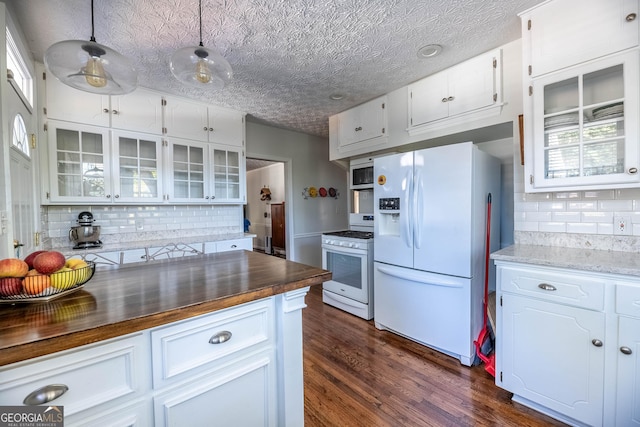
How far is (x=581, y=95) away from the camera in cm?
166

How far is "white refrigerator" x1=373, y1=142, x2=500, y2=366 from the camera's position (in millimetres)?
2084

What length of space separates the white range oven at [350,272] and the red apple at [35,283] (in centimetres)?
244

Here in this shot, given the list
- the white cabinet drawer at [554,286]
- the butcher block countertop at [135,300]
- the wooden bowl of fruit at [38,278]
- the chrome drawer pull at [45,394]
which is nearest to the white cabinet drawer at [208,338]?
the butcher block countertop at [135,300]

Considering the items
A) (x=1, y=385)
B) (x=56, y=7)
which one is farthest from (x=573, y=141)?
(x=56, y=7)

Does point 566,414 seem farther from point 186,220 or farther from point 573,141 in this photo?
point 186,220

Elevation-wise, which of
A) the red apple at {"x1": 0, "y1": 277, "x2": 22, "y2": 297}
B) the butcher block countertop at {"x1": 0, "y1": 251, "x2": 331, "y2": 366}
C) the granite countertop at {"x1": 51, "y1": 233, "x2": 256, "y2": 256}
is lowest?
the granite countertop at {"x1": 51, "y1": 233, "x2": 256, "y2": 256}

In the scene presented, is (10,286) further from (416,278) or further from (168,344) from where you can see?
(416,278)

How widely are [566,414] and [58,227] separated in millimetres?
4268

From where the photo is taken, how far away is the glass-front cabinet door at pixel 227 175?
3.44 m

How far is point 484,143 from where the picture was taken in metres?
2.75

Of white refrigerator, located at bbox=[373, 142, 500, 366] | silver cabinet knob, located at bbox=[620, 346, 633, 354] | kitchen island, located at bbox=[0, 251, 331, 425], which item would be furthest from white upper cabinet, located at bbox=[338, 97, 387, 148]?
silver cabinet knob, located at bbox=[620, 346, 633, 354]

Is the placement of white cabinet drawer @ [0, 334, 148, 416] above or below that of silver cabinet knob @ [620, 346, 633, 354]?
above

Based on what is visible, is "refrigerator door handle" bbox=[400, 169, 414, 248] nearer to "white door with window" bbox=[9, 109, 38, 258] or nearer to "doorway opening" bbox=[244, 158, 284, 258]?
"white door with window" bbox=[9, 109, 38, 258]

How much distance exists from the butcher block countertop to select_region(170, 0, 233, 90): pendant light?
101 centimetres
